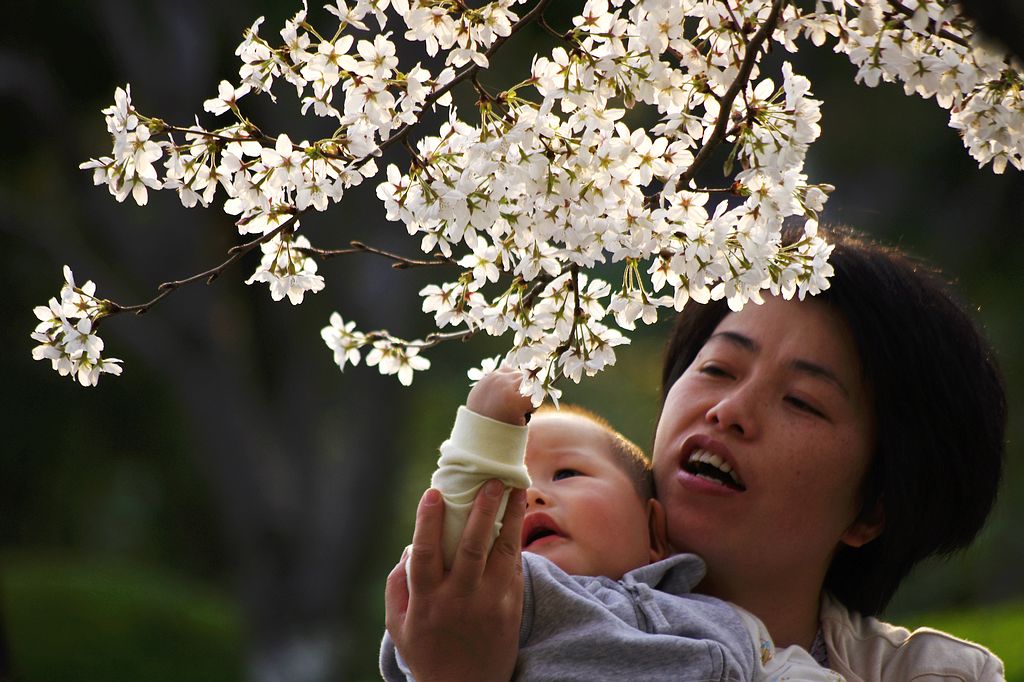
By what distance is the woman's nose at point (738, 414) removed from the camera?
187 centimetres

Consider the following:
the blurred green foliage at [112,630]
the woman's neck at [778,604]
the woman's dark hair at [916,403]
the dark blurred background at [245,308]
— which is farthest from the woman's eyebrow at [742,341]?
the blurred green foliage at [112,630]

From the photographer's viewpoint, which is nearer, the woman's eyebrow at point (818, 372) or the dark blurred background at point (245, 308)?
the woman's eyebrow at point (818, 372)

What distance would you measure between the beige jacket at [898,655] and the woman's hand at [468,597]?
0.70 m

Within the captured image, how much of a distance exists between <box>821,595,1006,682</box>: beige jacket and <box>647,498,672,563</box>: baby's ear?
0.33 m

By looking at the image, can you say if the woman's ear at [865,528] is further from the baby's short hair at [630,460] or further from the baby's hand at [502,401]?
the baby's hand at [502,401]

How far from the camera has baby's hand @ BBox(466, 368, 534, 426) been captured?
5.25 ft

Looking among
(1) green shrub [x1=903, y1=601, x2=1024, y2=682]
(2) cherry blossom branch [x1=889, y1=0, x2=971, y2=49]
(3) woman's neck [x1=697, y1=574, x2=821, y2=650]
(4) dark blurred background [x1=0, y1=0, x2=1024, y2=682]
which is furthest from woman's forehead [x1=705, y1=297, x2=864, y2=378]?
(4) dark blurred background [x1=0, y1=0, x2=1024, y2=682]

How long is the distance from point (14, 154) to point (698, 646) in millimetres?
9544

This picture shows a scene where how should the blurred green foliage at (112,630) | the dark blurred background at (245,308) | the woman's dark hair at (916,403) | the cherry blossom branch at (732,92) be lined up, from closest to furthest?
the cherry blossom branch at (732,92), the woman's dark hair at (916,403), the dark blurred background at (245,308), the blurred green foliage at (112,630)

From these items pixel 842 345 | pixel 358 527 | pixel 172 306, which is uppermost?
pixel 172 306

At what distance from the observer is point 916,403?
1.99 m

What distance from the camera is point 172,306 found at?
328 inches

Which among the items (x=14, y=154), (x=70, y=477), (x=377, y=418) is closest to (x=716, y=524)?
(x=377, y=418)

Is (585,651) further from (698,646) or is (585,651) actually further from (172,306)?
(172,306)
